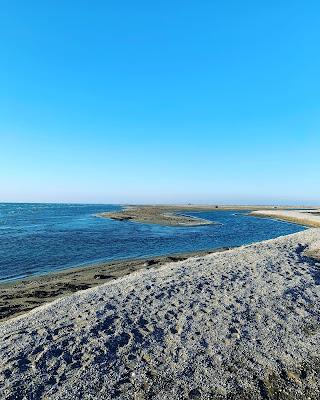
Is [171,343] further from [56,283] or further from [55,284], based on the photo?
[56,283]

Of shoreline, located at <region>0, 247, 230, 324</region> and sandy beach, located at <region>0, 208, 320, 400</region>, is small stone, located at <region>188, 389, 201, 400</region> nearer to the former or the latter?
sandy beach, located at <region>0, 208, 320, 400</region>

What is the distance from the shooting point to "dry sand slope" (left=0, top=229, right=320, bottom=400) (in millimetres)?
7727

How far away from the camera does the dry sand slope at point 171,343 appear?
304 inches

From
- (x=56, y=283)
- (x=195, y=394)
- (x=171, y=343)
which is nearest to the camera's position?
(x=195, y=394)

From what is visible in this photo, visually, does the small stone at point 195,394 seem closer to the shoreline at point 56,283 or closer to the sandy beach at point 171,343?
Answer: the sandy beach at point 171,343

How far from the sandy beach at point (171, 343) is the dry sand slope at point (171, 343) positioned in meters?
0.03

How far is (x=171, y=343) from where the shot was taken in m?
9.56

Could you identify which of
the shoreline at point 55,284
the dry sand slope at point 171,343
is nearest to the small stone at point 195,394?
the dry sand slope at point 171,343

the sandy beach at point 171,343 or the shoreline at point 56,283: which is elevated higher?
the sandy beach at point 171,343

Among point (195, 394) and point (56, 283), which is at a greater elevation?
point (195, 394)

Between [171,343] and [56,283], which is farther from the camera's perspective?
[56,283]

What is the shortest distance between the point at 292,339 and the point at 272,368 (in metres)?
1.84

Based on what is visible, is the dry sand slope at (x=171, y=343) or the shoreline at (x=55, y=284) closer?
the dry sand slope at (x=171, y=343)

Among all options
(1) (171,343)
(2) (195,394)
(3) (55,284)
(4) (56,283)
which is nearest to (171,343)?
(1) (171,343)
